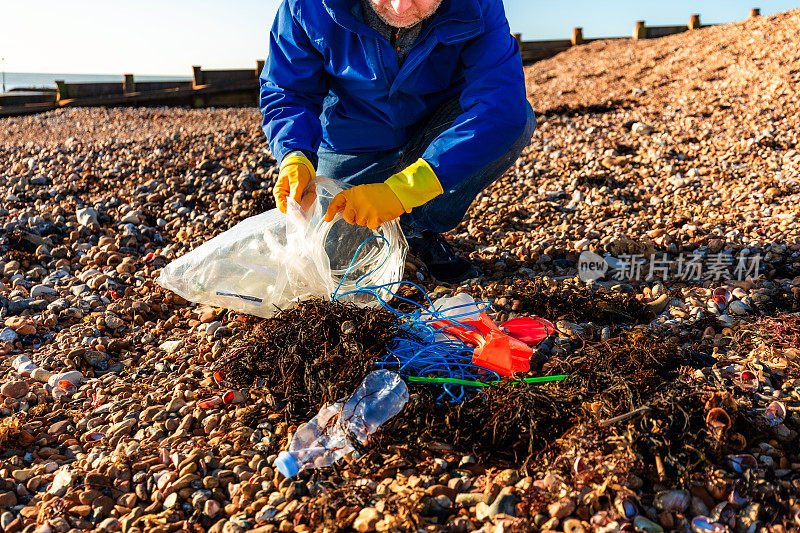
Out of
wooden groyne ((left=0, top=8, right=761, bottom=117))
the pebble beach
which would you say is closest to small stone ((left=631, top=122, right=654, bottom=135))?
the pebble beach

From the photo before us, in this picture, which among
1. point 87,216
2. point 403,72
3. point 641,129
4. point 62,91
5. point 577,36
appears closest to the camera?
point 403,72

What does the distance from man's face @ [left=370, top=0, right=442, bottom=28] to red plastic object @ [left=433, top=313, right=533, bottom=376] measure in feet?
4.00

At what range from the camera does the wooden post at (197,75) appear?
1173 cm

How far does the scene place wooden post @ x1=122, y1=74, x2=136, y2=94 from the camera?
1122cm

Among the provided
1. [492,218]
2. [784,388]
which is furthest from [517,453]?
[492,218]

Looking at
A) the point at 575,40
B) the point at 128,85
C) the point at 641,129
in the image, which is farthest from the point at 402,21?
the point at 575,40

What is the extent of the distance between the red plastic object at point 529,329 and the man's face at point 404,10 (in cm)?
127

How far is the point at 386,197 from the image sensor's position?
90.4 inches

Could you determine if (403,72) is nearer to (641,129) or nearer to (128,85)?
(641,129)

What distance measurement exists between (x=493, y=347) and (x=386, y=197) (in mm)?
688

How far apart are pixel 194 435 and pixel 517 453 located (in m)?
1.02

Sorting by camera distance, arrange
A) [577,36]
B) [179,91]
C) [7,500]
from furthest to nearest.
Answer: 1. [577,36]
2. [179,91]
3. [7,500]

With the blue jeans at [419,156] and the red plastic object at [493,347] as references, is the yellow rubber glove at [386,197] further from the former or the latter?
the blue jeans at [419,156]

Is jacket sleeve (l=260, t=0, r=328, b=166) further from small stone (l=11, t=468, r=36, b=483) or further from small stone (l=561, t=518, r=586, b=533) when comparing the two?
small stone (l=561, t=518, r=586, b=533)
